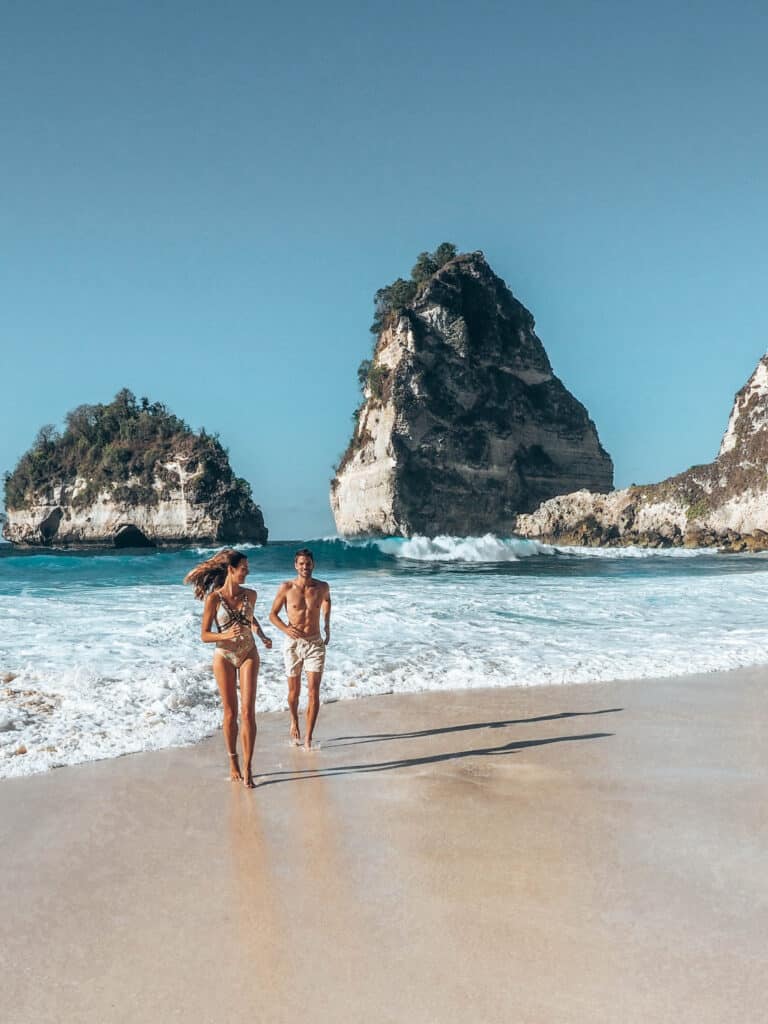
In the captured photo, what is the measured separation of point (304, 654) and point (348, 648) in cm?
416

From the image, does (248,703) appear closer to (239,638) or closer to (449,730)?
(239,638)

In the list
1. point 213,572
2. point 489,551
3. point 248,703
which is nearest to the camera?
point 248,703

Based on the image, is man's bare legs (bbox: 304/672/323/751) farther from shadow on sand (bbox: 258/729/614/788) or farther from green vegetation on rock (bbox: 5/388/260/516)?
green vegetation on rock (bbox: 5/388/260/516)

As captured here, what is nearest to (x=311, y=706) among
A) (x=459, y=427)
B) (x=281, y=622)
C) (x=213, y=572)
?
(x=281, y=622)

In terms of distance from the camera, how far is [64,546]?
8494cm

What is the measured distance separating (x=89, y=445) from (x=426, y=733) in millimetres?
87132

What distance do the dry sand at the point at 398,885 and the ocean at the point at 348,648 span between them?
1270 millimetres

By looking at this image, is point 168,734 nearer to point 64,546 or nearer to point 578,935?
point 578,935

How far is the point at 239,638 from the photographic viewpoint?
5645mm

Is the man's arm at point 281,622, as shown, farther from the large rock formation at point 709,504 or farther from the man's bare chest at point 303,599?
the large rock formation at point 709,504

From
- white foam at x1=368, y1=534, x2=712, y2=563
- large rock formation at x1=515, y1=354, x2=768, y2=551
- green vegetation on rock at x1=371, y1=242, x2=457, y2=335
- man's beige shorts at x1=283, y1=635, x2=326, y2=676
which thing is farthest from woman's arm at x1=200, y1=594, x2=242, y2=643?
green vegetation on rock at x1=371, y1=242, x2=457, y2=335

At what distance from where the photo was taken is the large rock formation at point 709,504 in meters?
49.3

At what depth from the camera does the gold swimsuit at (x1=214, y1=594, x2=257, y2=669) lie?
5.63 m

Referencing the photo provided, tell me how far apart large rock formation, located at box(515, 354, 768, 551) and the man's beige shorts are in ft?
143
